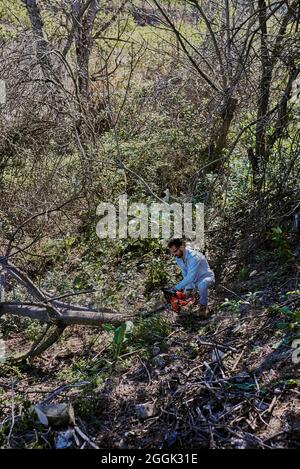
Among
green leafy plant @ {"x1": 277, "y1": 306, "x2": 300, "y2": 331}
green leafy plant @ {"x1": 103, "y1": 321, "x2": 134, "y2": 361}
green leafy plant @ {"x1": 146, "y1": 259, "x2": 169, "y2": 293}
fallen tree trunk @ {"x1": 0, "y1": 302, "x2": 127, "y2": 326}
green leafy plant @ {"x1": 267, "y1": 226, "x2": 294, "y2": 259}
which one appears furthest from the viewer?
green leafy plant @ {"x1": 146, "y1": 259, "x2": 169, "y2": 293}

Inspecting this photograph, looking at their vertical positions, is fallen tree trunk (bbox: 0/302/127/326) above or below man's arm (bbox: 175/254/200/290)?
below

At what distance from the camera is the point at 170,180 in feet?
26.3

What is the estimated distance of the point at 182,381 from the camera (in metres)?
4.05

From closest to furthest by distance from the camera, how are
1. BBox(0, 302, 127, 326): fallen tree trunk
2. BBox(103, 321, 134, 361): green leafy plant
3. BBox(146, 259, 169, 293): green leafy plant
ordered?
1. BBox(103, 321, 134, 361): green leafy plant
2. BBox(0, 302, 127, 326): fallen tree trunk
3. BBox(146, 259, 169, 293): green leafy plant

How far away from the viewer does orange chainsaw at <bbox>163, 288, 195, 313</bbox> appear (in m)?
5.20

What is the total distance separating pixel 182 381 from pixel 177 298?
127cm

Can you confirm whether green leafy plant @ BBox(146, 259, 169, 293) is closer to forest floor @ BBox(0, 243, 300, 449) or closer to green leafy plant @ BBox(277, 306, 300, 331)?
forest floor @ BBox(0, 243, 300, 449)

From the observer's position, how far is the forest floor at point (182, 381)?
138 inches

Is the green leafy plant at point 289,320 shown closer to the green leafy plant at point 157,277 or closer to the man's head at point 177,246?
the man's head at point 177,246

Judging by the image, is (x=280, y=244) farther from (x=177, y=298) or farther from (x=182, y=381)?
(x=182, y=381)

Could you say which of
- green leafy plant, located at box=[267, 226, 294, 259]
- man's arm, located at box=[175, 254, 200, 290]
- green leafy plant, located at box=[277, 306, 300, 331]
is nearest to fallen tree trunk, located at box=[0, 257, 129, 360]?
man's arm, located at box=[175, 254, 200, 290]

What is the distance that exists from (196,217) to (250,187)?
774mm

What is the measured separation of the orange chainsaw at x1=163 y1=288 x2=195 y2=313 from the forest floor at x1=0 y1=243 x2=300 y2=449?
0.11 metres

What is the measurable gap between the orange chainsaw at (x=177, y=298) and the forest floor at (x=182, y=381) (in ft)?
0.36
